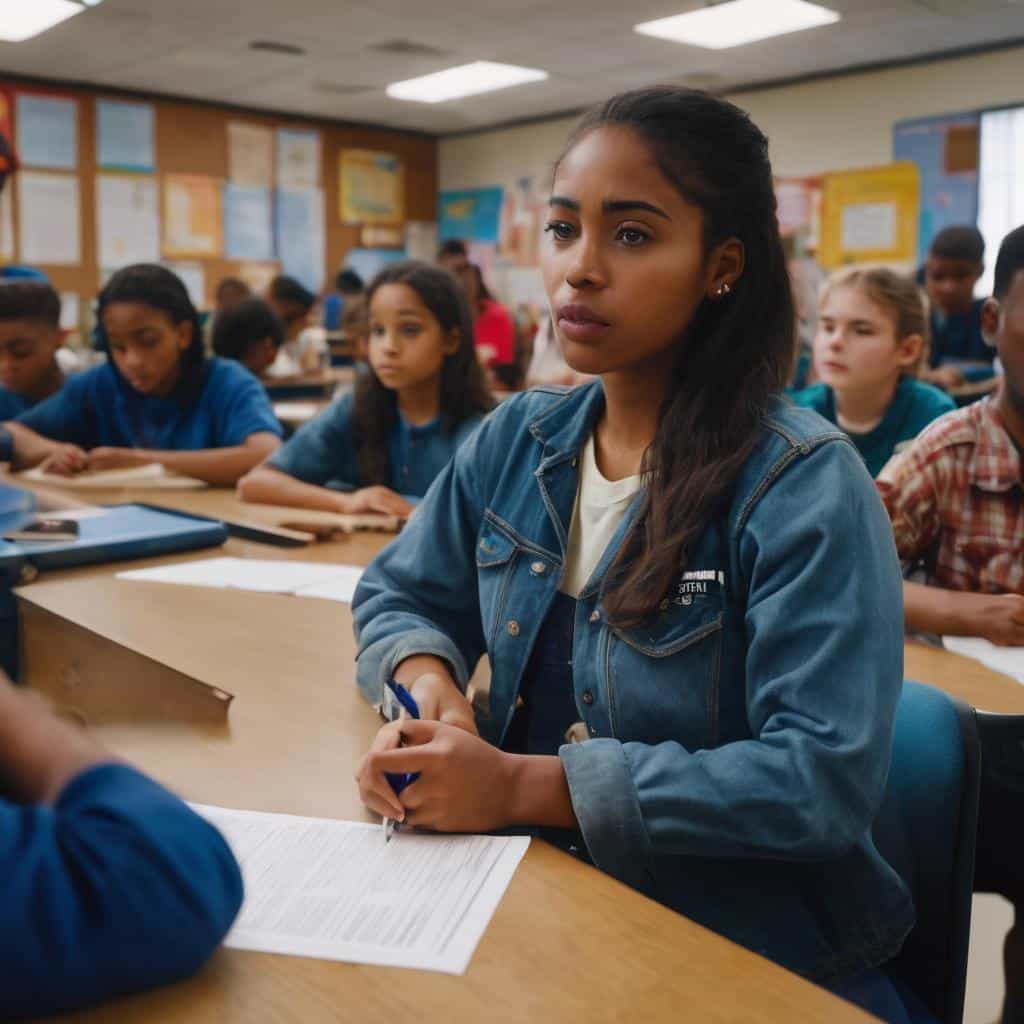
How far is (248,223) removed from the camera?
800 centimetres

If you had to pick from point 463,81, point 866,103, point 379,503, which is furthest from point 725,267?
point 463,81

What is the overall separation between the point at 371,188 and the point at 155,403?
628 centimetres

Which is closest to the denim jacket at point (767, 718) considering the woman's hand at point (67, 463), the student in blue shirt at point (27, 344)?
the woman's hand at point (67, 463)

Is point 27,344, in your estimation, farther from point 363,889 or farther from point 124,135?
point 124,135

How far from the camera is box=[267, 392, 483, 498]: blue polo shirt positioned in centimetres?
257

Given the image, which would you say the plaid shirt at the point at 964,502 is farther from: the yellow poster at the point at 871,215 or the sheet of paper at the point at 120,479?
the yellow poster at the point at 871,215

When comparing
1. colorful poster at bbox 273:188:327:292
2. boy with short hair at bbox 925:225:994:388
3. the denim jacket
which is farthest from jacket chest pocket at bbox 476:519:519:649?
colorful poster at bbox 273:188:327:292

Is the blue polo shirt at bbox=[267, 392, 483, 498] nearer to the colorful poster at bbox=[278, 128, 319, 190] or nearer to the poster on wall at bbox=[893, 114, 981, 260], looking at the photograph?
the poster on wall at bbox=[893, 114, 981, 260]

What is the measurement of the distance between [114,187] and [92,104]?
0.52 m

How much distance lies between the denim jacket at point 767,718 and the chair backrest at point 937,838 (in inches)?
3.6

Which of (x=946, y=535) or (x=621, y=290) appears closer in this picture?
(x=621, y=290)

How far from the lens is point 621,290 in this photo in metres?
0.97

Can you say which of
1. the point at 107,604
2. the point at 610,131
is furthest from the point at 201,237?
the point at 610,131

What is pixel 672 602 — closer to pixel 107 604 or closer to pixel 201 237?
pixel 107 604
